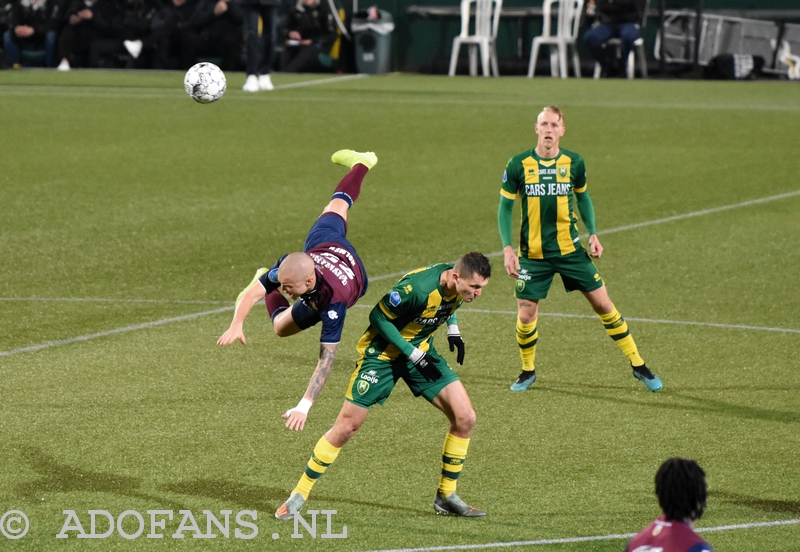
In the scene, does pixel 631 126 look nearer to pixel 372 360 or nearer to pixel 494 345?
pixel 494 345

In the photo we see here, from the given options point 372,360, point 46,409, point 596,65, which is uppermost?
point 372,360

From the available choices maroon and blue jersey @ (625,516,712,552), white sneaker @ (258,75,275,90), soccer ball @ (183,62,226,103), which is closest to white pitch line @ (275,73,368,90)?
white sneaker @ (258,75,275,90)

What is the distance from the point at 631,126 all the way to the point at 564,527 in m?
Result: 17.1

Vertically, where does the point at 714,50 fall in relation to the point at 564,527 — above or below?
below

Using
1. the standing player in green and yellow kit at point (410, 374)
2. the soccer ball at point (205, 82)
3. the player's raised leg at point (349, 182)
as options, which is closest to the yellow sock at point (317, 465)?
the standing player in green and yellow kit at point (410, 374)

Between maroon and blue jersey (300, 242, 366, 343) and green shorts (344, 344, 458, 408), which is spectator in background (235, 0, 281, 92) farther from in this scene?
green shorts (344, 344, 458, 408)

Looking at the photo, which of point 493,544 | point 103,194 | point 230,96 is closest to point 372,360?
point 493,544

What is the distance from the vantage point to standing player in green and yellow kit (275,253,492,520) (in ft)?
23.0

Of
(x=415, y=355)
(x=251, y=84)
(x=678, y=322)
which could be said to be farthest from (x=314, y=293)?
(x=251, y=84)

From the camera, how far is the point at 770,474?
782 centimetres

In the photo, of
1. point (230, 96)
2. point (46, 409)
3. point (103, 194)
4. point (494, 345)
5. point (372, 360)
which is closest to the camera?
point (372, 360)

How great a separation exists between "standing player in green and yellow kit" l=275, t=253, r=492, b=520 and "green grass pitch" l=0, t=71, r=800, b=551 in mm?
249

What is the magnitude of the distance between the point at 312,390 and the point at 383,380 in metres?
0.50

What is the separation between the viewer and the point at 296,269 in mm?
6809
